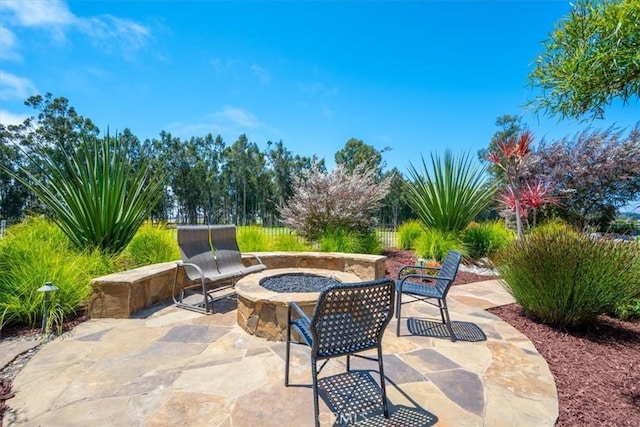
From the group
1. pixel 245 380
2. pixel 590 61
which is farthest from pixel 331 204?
pixel 590 61

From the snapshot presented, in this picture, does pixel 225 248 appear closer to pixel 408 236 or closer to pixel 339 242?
pixel 339 242

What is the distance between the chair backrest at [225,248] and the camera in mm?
4426

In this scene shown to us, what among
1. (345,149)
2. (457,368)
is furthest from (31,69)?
(345,149)

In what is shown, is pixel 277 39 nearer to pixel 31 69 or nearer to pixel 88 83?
pixel 88 83

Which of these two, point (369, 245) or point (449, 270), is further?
point (369, 245)

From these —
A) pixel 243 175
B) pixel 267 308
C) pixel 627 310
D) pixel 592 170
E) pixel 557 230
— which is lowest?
pixel 627 310

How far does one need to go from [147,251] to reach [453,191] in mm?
6902

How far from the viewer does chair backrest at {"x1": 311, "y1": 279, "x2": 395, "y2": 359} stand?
1627 mm

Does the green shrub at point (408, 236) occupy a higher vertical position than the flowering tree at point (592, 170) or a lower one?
lower

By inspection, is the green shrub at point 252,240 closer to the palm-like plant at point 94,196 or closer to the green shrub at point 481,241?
the palm-like plant at point 94,196

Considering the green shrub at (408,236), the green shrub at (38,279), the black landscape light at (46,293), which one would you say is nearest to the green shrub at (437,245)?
the green shrub at (408,236)

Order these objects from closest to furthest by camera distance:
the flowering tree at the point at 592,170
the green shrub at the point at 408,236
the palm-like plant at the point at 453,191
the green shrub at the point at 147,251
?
the green shrub at the point at 147,251, the palm-like plant at the point at 453,191, the green shrub at the point at 408,236, the flowering tree at the point at 592,170

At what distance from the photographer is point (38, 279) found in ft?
10.6

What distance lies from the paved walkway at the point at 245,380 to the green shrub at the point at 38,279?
17.5 inches
